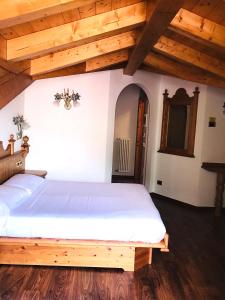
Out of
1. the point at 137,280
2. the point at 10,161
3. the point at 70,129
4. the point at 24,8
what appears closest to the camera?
the point at 24,8

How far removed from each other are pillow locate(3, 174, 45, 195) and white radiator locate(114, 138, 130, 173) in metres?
3.29

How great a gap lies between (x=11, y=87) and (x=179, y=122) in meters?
3.04

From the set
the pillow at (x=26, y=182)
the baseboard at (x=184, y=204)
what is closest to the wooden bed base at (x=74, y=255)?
the pillow at (x=26, y=182)

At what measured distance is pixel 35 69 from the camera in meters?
3.68

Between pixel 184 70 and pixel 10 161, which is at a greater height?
pixel 184 70

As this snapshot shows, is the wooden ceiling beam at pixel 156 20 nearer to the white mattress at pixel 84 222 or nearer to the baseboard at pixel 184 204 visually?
the white mattress at pixel 84 222

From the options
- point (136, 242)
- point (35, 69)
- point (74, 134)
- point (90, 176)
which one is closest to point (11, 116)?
point (35, 69)

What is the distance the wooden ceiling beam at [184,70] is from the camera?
4246mm

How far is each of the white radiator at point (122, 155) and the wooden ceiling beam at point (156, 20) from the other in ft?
11.3

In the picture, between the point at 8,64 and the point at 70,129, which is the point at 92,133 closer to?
the point at 70,129

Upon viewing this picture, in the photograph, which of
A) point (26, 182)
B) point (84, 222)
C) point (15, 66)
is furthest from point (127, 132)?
point (84, 222)

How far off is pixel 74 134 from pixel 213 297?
3220mm

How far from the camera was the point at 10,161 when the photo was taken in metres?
3.78

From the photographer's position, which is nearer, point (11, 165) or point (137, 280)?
point (137, 280)
